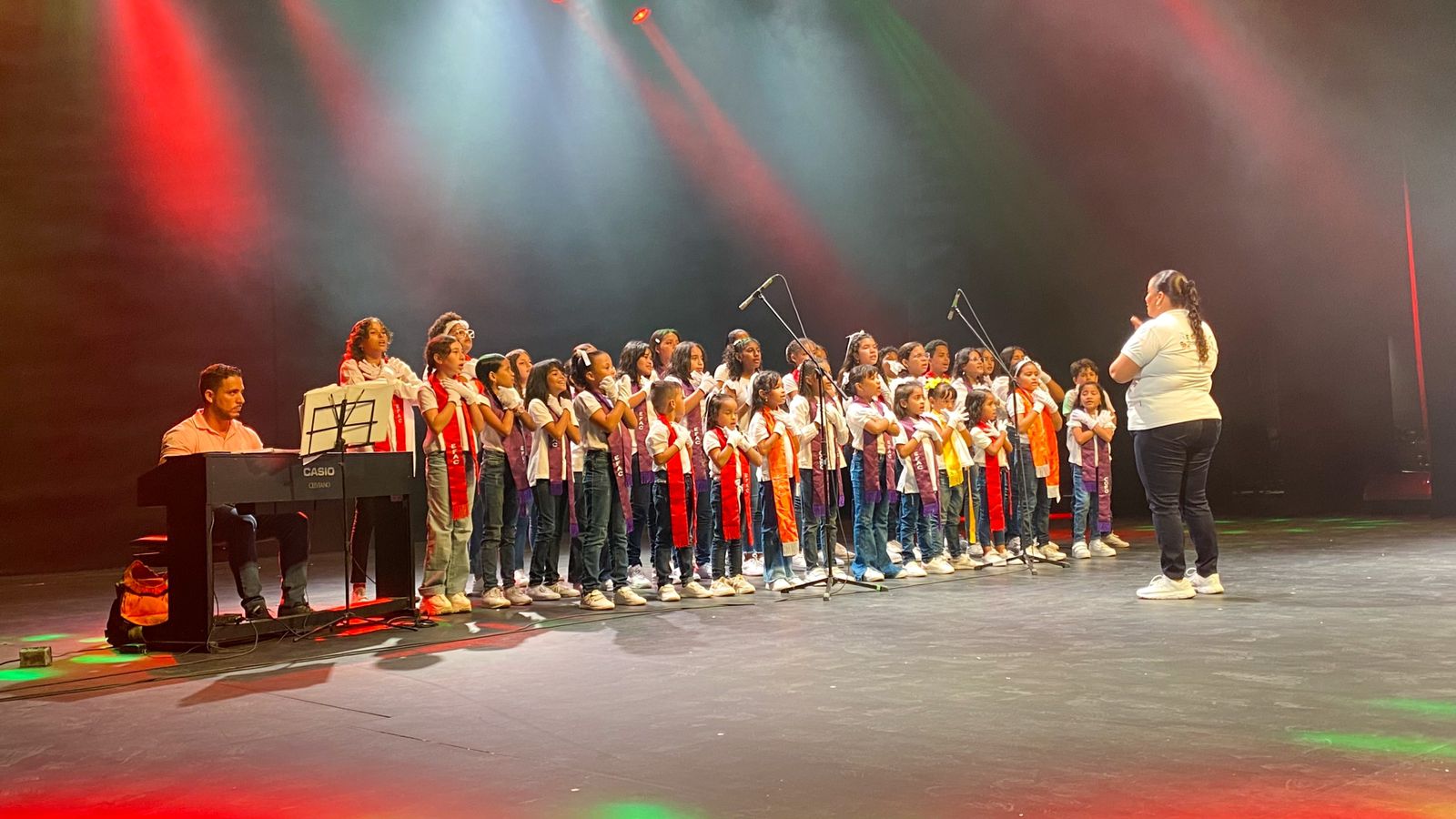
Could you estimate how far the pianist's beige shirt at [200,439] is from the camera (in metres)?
5.09

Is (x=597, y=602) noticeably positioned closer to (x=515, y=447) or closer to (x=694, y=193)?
(x=515, y=447)

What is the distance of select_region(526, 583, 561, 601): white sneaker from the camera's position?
6223 millimetres

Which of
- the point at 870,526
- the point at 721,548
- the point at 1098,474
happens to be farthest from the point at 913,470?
the point at 1098,474

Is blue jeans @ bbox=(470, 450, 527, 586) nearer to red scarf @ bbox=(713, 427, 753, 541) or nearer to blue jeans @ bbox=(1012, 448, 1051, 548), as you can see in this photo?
red scarf @ bbox=(713, 427, 753, 541)

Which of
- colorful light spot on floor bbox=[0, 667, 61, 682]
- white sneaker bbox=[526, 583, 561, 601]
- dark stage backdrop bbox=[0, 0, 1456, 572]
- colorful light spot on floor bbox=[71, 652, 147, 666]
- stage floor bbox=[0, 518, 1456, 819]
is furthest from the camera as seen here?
dark stage backdrop bbox=[0, 0, 1456, 572]

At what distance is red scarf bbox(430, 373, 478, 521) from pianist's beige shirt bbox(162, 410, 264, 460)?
870 millimetres

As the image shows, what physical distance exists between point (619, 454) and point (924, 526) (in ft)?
6.81

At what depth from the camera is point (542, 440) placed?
6145 millimetres

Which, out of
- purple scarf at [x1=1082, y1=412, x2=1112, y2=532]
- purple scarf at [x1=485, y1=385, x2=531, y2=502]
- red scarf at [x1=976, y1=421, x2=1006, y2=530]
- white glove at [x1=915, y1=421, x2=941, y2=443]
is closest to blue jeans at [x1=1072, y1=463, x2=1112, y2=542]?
→ purple scarf at [x1=1082, y1=412, x2=1112, y2=532]

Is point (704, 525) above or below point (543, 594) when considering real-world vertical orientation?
above

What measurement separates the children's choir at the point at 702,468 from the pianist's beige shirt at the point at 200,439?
0.68 metres

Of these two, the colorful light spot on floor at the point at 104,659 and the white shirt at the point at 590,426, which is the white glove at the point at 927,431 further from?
the colorful light spot on floor at the point at 104,659

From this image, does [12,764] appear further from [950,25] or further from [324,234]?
[950,25]

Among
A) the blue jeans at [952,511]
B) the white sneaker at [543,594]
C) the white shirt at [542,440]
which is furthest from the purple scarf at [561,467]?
the blue jeans at [952,511]
